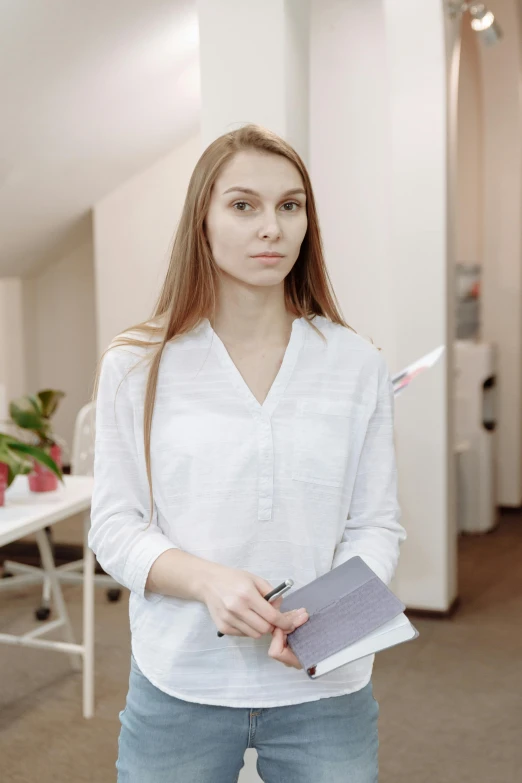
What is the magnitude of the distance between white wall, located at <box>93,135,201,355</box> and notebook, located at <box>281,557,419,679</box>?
497cm

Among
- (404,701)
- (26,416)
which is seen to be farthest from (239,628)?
(404,701)

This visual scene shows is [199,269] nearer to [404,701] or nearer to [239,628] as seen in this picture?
[239,628]

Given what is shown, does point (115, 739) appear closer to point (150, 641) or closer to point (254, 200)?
point (150, 641)

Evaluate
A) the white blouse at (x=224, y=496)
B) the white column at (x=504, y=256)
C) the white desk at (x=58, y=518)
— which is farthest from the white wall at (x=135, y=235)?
the white blouse at (x=224, y=496)

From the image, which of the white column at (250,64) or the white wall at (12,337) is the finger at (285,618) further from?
the white wall at (12,337)

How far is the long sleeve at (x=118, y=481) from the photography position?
4.12 ft

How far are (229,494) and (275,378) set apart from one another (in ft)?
0.59

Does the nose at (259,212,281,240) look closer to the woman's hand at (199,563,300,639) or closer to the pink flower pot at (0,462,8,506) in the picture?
the woman's hand at (199,563,300,639)

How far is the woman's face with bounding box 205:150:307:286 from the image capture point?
1258 mm

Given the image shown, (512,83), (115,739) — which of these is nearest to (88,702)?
(115,739)

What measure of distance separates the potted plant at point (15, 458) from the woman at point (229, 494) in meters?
1.72

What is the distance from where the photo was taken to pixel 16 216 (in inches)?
213

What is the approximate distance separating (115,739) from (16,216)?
334cm

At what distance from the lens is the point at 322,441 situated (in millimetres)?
1290
